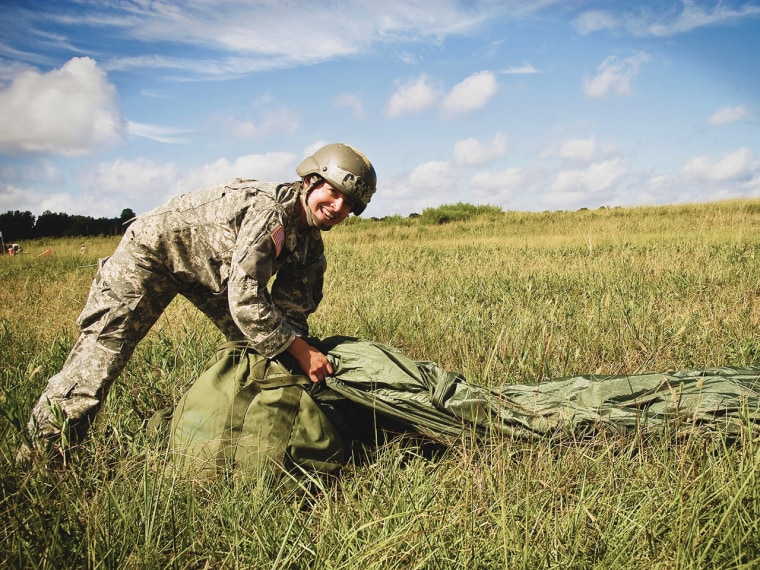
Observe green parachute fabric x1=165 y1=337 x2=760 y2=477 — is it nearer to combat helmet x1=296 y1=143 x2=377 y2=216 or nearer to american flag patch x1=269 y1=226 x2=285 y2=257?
american flag patch x1=269 y1=226 x2=285 y2=257

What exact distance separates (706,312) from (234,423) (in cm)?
417

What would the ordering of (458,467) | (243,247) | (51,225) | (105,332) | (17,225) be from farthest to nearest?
(51,225), (17,225), (105,332), (243,247), (458,467)

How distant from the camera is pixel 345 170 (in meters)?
2.88

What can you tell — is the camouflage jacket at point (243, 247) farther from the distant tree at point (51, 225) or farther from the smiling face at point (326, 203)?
the distant tree at point (51, 225)

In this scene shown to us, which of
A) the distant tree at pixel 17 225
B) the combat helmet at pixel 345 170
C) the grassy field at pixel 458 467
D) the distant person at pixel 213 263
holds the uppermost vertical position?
the distant tree at pixel 17 225

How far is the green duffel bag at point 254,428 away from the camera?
7.63 feet

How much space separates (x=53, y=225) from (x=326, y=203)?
30.6 metres

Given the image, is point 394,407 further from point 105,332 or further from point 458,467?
point 105,332

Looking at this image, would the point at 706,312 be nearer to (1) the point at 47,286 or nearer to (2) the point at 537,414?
(2) the point at 537,414

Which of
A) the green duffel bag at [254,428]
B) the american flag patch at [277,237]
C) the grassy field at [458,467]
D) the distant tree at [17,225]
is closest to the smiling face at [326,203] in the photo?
the american flag patch at [277,237]

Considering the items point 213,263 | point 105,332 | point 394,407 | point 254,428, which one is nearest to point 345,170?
point 213,263

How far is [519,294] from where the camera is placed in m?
5.76

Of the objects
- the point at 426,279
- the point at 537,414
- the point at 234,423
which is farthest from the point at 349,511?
the point at 426,279

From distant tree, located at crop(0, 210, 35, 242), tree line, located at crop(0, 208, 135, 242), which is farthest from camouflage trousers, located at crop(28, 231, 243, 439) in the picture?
distant tree, located at crop(0, 210, 35, 242)
